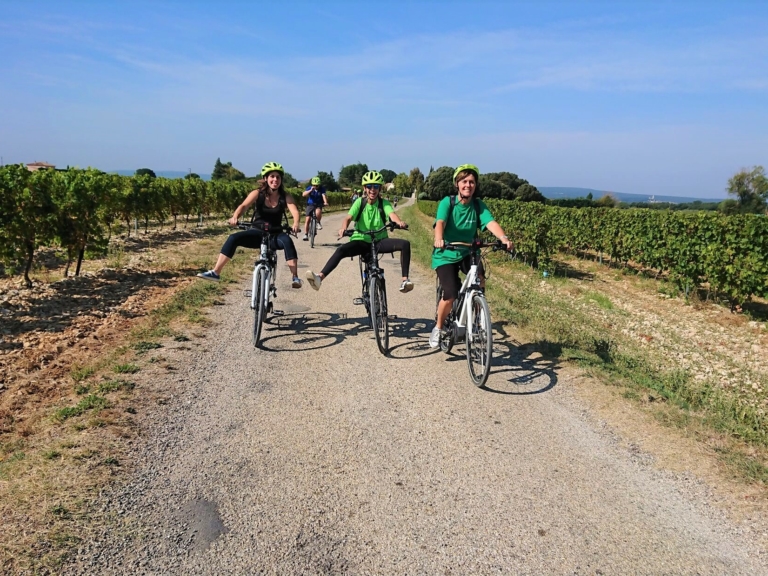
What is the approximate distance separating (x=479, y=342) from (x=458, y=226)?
1.25 metres

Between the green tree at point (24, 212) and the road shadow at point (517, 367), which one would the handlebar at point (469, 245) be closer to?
the road shadow at point (517, 367)

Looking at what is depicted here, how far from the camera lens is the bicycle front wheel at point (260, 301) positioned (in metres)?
5.88

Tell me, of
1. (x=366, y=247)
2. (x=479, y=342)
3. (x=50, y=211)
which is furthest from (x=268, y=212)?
(x=50, y=211)

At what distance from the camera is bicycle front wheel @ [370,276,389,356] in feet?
19.0

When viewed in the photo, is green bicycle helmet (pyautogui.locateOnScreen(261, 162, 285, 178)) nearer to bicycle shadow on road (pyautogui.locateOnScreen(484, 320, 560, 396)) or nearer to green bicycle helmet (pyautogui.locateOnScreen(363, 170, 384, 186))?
green bicycle helmet (pyautogui.locateOnScreen(363, 170, 384, 186))

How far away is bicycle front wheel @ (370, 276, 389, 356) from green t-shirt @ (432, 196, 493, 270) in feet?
2.66

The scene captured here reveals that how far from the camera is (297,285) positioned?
673 cm

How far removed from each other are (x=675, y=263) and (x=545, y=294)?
4.09m

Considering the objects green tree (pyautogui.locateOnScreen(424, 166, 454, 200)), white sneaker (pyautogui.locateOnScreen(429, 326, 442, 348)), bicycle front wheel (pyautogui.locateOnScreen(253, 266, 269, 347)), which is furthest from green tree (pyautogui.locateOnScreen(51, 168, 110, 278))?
green tree (pyautogui.locateOnScreen(424, 166, 454, 200))

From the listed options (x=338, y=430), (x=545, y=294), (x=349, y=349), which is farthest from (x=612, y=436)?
(x=545, y=294)

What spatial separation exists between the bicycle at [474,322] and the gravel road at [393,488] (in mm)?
241

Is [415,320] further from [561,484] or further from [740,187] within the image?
[740,187]

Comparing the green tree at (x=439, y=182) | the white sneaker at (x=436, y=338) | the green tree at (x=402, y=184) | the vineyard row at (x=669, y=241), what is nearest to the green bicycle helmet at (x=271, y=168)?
the white sneaker at (x=436, y=338)

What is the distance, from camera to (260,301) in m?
5.92
